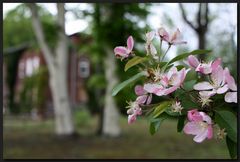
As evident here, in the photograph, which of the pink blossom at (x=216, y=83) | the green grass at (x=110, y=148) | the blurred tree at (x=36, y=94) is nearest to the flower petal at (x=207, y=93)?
the pink blossom at (x=216, y=83)

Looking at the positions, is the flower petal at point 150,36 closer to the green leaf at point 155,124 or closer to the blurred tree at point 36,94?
the green leaf at point 155,124

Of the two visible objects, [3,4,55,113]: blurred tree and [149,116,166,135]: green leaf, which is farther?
[3,4,55,113]: blurred tree

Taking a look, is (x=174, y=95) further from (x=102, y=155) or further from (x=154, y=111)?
(x=102, y=155)

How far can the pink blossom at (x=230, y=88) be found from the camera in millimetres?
1007

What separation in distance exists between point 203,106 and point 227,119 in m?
0.06

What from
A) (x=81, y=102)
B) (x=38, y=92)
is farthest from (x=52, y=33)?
(x=81, y=102)

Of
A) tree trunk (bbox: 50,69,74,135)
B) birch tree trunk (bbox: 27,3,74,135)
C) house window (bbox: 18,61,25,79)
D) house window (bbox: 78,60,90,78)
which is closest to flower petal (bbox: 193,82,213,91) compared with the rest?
birch tree trunk (bbox: 27,3,74,135)

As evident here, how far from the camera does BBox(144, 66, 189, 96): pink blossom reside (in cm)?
102

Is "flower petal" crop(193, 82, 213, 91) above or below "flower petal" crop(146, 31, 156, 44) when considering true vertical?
below

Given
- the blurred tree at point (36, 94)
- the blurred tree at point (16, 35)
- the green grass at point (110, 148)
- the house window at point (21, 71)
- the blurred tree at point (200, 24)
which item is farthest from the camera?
the house window at point (21, 71)

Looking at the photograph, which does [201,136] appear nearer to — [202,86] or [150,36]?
[202,86]

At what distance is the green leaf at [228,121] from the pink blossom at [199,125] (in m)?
0.07

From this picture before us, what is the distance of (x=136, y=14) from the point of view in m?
9.73

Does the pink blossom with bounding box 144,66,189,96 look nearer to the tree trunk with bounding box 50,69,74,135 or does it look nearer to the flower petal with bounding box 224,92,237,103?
the flower petal with bounding box 224,92,237,103
